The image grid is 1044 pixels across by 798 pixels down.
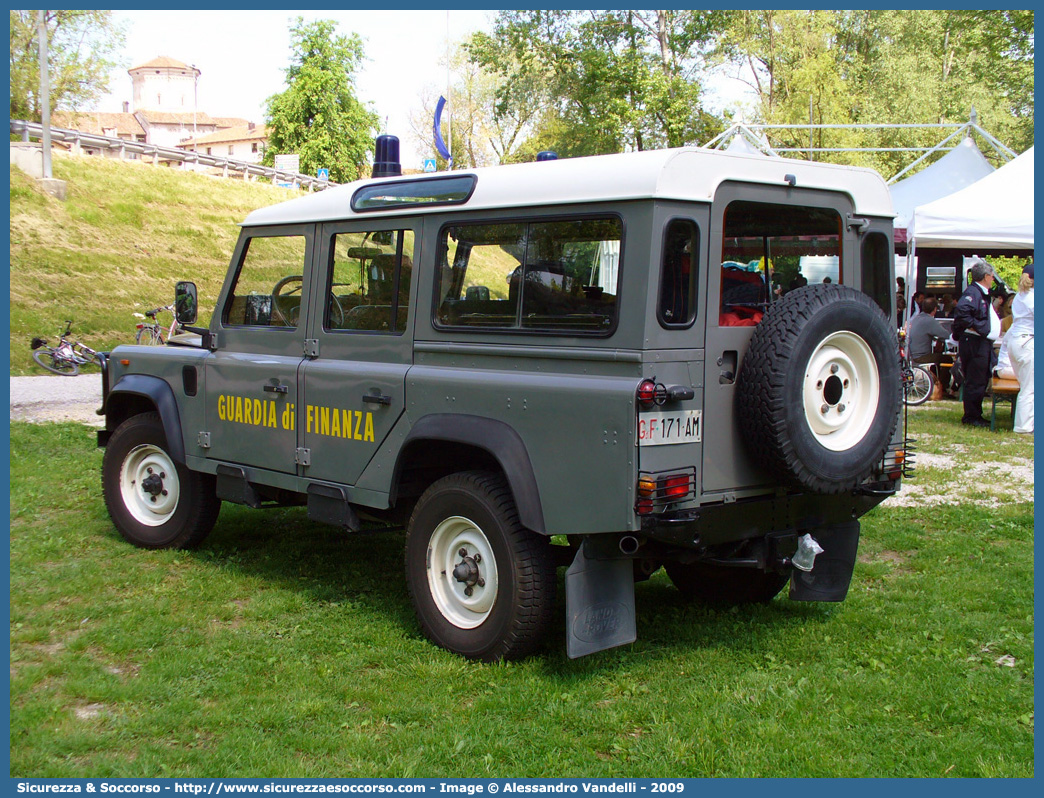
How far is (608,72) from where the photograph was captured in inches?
1276

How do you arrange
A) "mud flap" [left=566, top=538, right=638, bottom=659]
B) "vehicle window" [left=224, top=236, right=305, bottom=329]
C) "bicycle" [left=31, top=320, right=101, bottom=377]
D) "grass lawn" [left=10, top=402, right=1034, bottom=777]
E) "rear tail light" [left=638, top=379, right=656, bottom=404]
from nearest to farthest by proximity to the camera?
"grass lawn" [left=10, top=402, right=1034, bottom=777] < "rear tail light" [left=638, top=379, right=656, bottom=404] < "mud flap" [left=566, top=538, right=638, bottom=659] < "vehicle window" [left=224, top=236, right=305, bottom=329] < "bicycle" [left=31, top=320, right=101, bottom=377]

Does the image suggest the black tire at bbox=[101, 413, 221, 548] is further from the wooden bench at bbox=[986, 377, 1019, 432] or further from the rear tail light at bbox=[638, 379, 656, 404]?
the wooden bench at bbox=[986, 377, 1019, 432]

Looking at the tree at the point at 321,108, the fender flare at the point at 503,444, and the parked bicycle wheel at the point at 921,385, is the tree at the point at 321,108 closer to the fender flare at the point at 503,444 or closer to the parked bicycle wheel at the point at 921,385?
the parked bicycle wheel at the point at 921,385

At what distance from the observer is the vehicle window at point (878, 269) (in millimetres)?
5133

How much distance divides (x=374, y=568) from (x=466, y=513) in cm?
192

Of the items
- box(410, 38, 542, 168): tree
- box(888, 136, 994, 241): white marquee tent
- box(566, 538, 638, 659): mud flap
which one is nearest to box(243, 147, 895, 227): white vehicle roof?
box(566, 538, 638, 659): mud flap

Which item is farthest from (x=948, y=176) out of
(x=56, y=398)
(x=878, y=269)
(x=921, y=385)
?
(x=56, y=398)

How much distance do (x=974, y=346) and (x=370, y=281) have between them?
964 cm

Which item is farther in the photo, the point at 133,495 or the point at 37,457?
the point at 37,457

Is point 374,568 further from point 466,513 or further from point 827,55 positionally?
point 827,55

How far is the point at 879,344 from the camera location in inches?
178

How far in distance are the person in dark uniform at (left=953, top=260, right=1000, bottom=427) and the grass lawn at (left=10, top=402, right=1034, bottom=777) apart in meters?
5.97

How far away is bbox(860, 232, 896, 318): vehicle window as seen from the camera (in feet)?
16.8

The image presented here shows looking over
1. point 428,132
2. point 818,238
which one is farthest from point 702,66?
point 818,238
